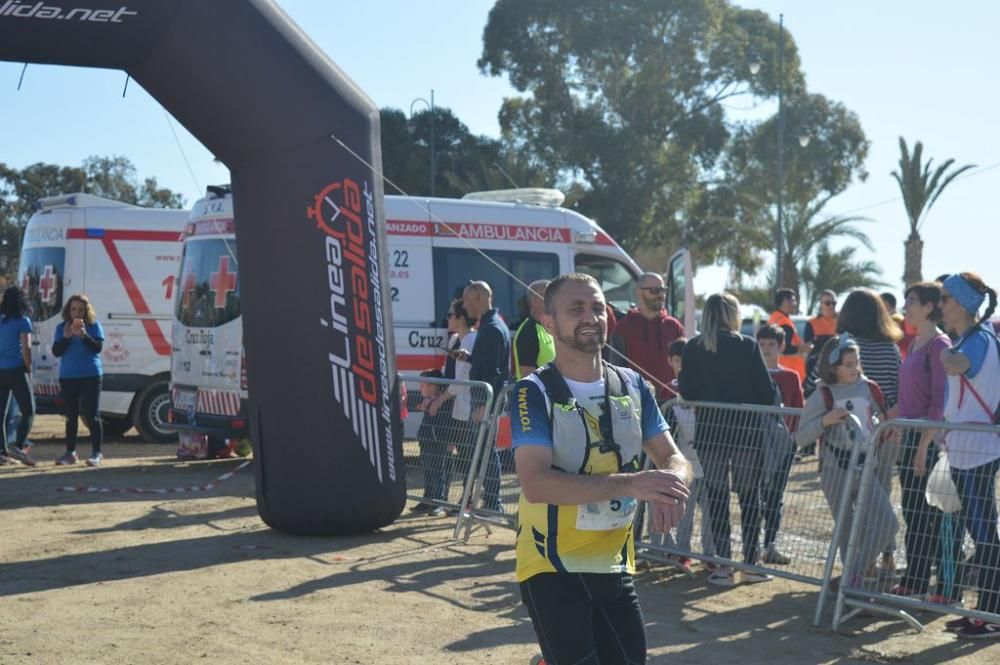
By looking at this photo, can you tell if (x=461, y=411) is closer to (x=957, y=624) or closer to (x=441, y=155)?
(x=957, y=624)

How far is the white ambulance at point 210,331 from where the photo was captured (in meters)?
12.8

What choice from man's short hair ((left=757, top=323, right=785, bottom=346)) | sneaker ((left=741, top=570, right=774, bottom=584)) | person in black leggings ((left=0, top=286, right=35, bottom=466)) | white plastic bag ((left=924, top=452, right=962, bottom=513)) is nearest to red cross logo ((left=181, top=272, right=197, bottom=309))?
person in black leggings ((left=0, top=286, right=35, bottom=466))

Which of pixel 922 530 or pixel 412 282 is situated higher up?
pixel 412 282

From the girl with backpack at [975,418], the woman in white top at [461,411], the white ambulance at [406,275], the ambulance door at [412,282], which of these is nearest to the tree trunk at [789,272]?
the white ambulance at [406,275]

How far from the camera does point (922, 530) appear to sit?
676 cm

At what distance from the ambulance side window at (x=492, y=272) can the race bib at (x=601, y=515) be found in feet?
31.6

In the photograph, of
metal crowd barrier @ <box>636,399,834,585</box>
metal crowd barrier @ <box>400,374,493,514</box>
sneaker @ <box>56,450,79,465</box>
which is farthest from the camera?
sneaker @ <box>56,450,79,465</box>

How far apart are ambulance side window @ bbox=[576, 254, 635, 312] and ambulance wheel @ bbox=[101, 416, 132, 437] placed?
618 cm

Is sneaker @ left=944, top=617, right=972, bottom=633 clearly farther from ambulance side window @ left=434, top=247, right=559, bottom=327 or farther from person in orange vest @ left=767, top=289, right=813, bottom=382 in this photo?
ambulance side window @ left=434, top=247, right=559, bottom=327

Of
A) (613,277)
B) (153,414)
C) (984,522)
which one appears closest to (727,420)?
(984,522)

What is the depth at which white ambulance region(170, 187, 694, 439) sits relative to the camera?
42.8 ft

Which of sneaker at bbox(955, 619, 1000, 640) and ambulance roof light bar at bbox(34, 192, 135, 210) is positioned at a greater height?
ambulance roof light bar at bbox(34, 192, 135, 210)

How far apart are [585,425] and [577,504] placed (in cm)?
25

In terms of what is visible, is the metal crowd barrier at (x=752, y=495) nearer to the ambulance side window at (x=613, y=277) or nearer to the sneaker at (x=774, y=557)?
the sneaker at (x=774, y=557)
